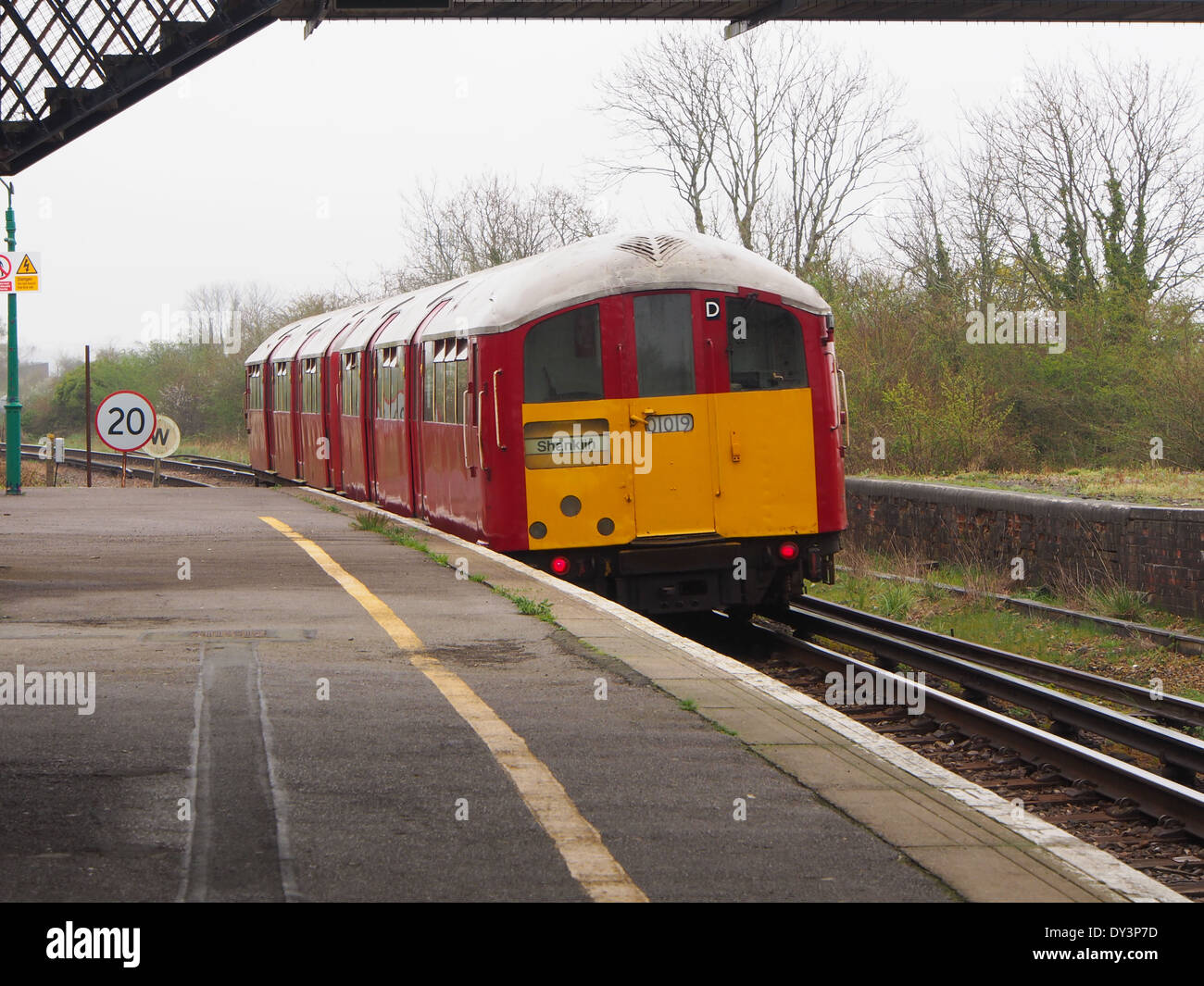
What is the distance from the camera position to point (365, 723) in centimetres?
609

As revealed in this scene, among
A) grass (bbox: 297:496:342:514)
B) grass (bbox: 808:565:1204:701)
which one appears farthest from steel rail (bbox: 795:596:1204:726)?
grass (bbox: 297:496:342:514)

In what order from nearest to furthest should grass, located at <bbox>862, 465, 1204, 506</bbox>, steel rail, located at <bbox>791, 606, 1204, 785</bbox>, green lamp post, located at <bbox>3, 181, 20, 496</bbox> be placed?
steel rail, located at <bbox>791, 606, 1204, 785</bbox> → grass, located at <bbox>862, 465, 1204, 506</bbox> → green lamp post, located at <bbox>3, 181, 20, 496</bbox>

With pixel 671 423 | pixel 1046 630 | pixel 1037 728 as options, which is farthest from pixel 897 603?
pixel 1037 728

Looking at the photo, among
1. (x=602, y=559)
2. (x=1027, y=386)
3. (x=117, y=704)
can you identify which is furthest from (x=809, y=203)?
(x=117, y=704)

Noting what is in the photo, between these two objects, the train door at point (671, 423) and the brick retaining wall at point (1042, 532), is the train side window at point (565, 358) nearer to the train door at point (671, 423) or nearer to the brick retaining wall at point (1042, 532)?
the train door at point (671, 423)

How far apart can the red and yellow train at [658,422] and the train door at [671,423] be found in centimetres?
1

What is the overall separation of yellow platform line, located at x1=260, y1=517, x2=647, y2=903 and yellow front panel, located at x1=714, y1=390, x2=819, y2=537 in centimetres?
362

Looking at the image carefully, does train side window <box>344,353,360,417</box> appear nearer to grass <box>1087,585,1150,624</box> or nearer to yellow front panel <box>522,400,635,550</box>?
yellow front panel <box>522,400,635,550</box>

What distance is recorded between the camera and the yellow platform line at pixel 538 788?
418 cm

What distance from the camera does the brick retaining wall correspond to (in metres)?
13.8

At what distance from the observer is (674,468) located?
11391 millimetres

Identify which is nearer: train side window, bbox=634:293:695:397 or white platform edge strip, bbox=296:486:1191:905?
white platform edge strip, bbox=296:486:1191:905

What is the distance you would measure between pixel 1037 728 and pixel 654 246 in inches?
186

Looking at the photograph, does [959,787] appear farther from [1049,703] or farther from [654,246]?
[654,246]
